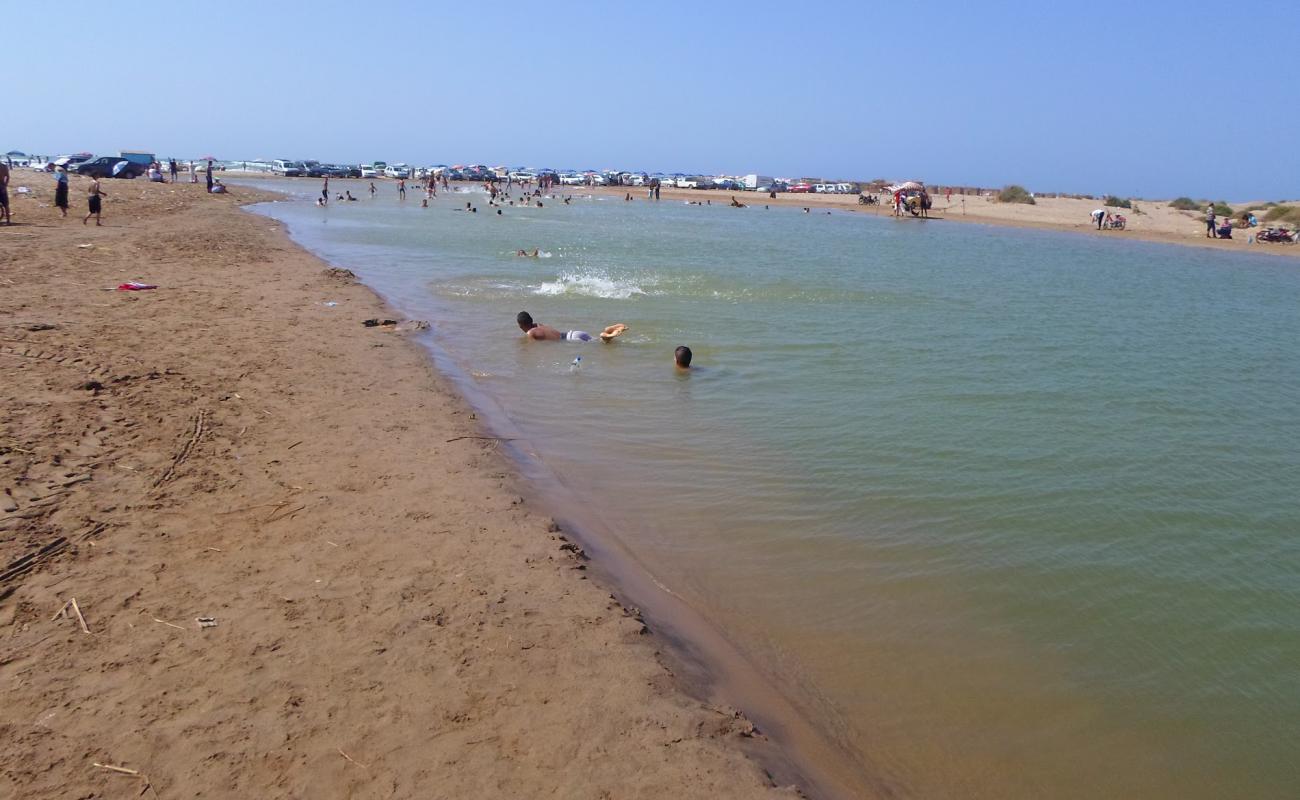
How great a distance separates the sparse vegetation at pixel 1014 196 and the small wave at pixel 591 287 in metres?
72.0

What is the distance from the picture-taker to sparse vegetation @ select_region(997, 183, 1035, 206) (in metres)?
81.3

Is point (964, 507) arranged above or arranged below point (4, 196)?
below

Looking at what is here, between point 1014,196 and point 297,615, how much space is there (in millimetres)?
89656

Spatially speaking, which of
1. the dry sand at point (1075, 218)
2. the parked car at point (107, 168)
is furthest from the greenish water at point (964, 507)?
the parked car at point (107, 168)

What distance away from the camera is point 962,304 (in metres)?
20.4

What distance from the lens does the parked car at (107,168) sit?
47875mm

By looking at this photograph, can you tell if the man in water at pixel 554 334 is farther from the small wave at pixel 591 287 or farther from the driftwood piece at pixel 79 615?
the driftwood piece at pixel 79 615

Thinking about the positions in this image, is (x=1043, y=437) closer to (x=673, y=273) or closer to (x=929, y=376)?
(x=929, y=376)

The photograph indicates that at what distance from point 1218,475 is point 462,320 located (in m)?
11.9

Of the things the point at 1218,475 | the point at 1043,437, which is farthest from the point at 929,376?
the point at 1218,475

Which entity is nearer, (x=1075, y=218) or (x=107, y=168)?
(x=107, y=168)

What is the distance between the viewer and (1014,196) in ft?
270

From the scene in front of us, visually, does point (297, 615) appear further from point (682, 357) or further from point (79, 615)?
point (682, 357)

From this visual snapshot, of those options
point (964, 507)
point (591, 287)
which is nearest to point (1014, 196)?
point (591, 287)
